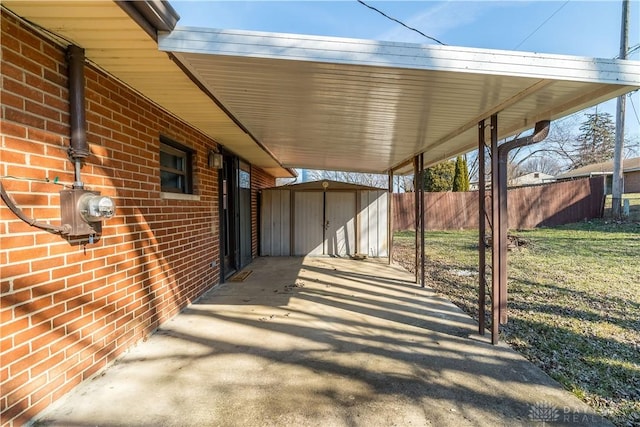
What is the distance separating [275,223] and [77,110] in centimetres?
708

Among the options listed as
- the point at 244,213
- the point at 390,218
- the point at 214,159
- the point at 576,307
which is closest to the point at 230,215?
the point at 244,213

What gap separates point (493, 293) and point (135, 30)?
151 inches

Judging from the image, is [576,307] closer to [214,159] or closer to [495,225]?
[495,225]

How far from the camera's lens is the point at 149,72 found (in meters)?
2.68

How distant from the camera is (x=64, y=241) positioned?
7.40ft

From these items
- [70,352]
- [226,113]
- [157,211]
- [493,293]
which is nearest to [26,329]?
[70,352]

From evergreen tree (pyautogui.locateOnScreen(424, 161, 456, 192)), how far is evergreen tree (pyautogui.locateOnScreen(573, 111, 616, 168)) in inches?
816

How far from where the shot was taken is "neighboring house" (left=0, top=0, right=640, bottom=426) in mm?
1906

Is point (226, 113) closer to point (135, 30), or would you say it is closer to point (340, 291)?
point (135, 30)

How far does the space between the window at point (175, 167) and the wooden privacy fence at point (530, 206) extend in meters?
12.6

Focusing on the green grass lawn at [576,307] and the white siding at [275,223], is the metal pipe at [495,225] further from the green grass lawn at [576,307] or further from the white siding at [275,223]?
the white siding at [275,223]

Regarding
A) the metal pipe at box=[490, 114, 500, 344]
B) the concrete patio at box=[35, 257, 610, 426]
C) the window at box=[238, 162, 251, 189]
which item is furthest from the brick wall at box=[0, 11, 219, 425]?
the metal pipe at box=[490, 114, 500, 344]

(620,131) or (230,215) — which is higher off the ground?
(620,131)

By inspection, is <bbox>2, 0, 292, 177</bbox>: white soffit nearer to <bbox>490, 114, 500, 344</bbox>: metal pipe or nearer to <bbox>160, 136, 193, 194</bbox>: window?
<bbox>160, 136, 193, 194</bbox>: window
